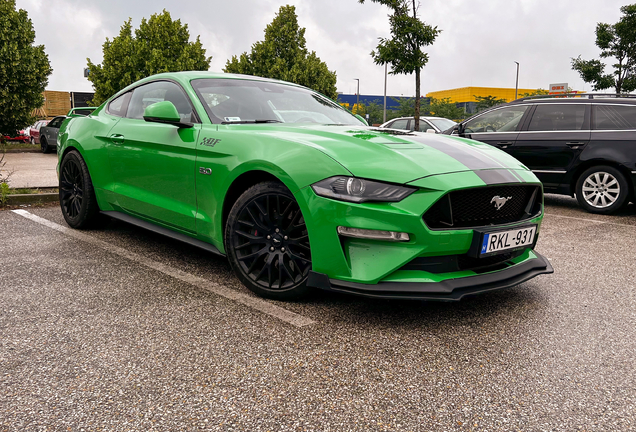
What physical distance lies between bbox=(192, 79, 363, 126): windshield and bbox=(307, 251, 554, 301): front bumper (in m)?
1.46

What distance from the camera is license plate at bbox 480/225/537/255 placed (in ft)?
9.22

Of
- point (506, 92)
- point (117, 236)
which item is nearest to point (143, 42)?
point (117, 236)

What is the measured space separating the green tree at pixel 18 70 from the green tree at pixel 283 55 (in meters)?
9.45

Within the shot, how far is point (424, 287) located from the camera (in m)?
2.65

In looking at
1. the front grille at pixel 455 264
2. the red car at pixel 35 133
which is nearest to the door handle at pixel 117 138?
the front grille at pixel 455 264

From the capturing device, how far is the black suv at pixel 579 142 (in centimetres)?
691

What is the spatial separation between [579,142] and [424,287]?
5.76 meters

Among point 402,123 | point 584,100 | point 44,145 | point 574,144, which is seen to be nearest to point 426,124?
point 402,123

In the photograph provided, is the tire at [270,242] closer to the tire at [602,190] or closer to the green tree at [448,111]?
the tire at [602,190]

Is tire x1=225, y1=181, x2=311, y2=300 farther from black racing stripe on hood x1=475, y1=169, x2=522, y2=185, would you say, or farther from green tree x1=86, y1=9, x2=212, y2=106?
green tree x1=86, y1=9, x2=212, y2=106

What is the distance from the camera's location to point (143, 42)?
22750mm

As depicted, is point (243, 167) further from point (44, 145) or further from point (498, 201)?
point (44, 145)

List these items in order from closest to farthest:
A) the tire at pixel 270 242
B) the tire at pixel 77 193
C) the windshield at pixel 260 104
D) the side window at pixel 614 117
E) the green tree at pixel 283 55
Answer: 1. the tire at pixel 270 242
2. the windshield at pixel 260 104
3. the tire at pixel 77 193
4. the side window at pixel 614 117
5. the green tree at pixel 283 55

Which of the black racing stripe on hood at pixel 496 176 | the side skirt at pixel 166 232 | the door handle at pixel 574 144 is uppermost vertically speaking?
the door handle at pixel 574 144
